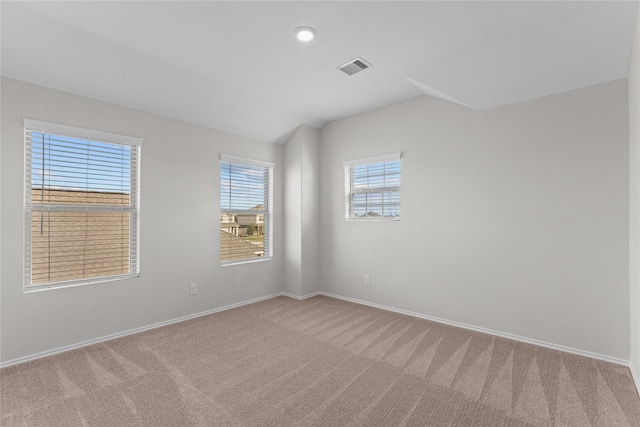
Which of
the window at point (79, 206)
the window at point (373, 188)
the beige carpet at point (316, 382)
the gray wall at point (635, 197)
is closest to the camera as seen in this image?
the beige carpet at point (316, 382)

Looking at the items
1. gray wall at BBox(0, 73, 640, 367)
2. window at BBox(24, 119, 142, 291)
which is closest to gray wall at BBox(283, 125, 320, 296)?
gray wall at BBox(0, 73, 640, 367)

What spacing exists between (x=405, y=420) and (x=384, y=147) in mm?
3157

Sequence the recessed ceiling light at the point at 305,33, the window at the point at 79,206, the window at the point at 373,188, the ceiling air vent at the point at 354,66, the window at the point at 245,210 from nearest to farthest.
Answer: the recessed ceiling light at the point at 305,33, the window at the point at 79,206, the ceiling air vent at the point at 354,66, the window at the point at 373,188, the window at the point at 245,210

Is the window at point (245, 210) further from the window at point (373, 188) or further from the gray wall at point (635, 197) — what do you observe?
the gray wall at point (635, 197)

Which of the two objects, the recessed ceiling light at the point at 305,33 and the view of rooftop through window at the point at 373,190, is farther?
the view of rooftop through window at the point at 373,190

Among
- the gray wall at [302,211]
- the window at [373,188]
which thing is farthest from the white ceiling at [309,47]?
the gray wall at [302,211]

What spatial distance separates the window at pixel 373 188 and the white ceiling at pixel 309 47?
3.46 feet

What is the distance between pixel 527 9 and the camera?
6.59ft

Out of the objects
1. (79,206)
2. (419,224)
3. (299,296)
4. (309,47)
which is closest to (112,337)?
(79,206)

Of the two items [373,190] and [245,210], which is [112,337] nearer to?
[245,210]

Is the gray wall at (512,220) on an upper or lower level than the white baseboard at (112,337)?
upper

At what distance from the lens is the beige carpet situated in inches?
74.5

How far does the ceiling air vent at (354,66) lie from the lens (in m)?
2.88

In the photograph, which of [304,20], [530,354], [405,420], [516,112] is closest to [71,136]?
[304,20]
